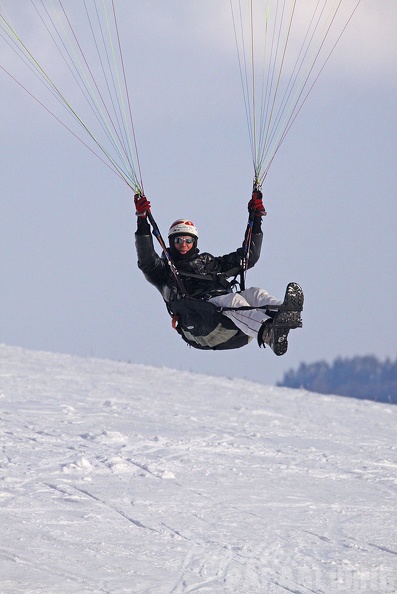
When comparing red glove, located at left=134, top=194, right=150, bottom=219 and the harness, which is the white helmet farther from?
red glove, located at left=134, top=194, right=150, bottom=219

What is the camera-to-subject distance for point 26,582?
9172mm

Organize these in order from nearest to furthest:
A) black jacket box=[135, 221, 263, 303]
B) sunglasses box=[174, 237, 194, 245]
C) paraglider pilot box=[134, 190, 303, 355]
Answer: paraglider pilot box=[134, 190, 303, 355]
black jacket box=[135, 221, 263, 303]
sunglasses box=[174, 237, 194, 245]

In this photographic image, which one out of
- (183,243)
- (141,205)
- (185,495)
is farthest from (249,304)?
(185,495)

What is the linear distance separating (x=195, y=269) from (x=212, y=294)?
444 mm

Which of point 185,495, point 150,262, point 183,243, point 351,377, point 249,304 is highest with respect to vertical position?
point 351,377

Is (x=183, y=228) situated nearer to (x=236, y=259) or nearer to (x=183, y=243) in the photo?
(x=183, y=243)

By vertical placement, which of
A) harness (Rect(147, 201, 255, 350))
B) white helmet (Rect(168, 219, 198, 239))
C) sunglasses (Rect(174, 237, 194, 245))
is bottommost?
harness (Rect(147, 201, 255, 350))

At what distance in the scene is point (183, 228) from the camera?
10359mm

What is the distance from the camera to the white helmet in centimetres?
1033

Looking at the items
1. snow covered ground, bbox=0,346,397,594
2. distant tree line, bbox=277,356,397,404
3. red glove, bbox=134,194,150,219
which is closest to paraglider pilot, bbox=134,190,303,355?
red glove, bbox=134,194,150,219

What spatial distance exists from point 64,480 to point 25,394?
6.32m

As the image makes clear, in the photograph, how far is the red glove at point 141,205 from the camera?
927cm

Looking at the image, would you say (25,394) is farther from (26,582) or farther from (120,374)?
(26,582)

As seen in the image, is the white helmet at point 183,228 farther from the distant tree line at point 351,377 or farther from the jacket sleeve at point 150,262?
the distant tree line at point 351,377
